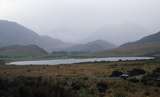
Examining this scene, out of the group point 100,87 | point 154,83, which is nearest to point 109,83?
point 100,87

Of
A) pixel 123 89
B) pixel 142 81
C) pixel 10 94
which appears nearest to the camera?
pixel 10 94

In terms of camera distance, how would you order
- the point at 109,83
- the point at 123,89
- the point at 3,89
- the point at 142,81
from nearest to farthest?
the point at 3,89 < the point at 123,89 < the point at 109,83 < the point at 142,81

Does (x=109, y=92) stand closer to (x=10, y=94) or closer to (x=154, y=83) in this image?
(x=154, y=83)

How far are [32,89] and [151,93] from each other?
16.3 metres

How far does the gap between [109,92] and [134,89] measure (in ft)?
11.4

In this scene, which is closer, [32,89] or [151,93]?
[32,89]

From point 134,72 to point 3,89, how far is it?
3697cm

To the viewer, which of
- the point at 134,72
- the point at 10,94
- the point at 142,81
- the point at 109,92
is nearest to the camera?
the point at 10,94

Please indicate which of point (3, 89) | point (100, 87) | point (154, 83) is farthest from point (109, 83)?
point (3, 89)

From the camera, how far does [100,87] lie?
114ft

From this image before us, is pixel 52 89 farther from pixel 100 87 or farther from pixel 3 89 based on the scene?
pixel 100 87

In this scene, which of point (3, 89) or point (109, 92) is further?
point (109, 92)

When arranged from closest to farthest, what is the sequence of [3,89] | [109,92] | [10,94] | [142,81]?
[10,94]
[3,89]
[109,92]
[142,81]

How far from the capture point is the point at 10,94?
56.1 feet
